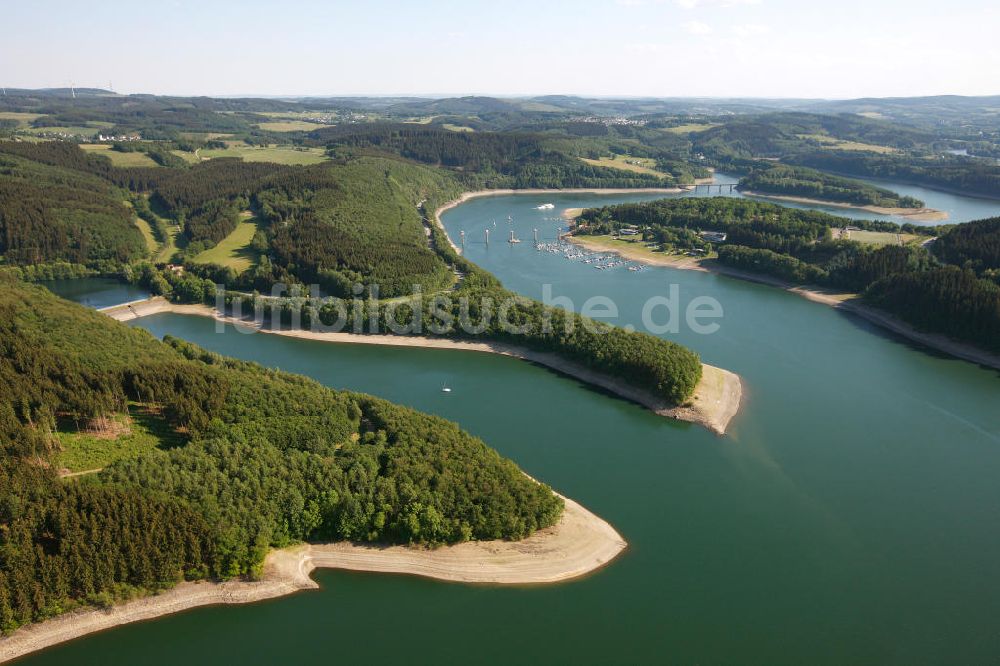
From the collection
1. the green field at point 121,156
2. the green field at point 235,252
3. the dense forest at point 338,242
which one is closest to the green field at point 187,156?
the green field at point 121,156

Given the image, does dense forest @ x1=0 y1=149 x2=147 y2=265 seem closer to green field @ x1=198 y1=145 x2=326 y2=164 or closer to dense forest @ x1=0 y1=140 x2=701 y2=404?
dense forest @ x1=0 y1=140 x2=701 y2=404

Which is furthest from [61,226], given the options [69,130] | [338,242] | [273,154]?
[69,130]

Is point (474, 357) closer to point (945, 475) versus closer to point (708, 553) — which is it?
point (708, 553)

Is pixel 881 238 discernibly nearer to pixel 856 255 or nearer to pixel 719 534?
pixel 856 255

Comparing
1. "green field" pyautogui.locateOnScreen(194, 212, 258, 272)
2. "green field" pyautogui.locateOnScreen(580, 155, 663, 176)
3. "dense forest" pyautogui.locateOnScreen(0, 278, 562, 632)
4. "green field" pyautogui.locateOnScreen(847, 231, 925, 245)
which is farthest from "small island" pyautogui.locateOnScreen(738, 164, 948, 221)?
"dense forest" pyautogui.locateOnScreen(0, 278, 562, 632)

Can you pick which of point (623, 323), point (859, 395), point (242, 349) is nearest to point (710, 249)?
point (623, 323)
